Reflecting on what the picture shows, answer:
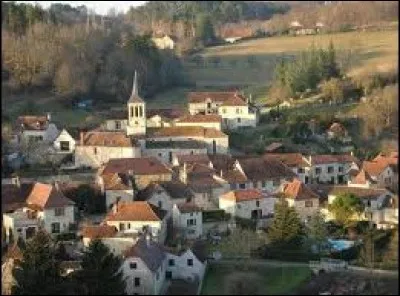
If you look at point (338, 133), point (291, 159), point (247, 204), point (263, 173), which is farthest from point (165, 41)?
point (247, 204)

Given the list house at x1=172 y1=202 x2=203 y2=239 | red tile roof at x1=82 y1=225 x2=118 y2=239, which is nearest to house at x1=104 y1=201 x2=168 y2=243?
red tile roof at x1=82 y1=225 x2=118 y2=239

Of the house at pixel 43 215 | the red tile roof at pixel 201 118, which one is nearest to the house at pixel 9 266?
the house at pixel 43 215

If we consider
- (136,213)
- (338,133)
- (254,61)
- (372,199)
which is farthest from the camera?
(254,61)

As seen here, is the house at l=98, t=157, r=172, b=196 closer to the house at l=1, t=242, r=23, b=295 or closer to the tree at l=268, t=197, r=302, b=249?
the tree at l=268, t=197, r=302, b=249

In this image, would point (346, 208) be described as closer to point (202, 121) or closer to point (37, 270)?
point (37, 270)

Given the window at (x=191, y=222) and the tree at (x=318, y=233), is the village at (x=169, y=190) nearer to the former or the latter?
the window at (x=191, y=222)

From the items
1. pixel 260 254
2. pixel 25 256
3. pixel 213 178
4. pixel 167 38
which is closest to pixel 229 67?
pixel 167 38
